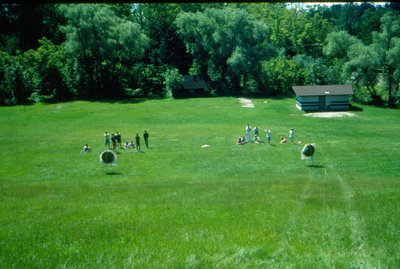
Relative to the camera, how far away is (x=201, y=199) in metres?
22.2

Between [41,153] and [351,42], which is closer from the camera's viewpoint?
[41,153]

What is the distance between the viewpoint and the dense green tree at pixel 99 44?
74.9 meters

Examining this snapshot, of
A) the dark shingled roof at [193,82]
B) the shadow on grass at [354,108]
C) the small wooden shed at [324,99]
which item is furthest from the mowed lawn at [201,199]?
the dark shingled roof at [193,82]

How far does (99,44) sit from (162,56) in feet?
62.8

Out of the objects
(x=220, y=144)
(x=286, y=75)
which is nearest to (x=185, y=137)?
(x=220, y=144)

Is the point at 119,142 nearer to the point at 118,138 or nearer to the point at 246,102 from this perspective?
the point at 118,138

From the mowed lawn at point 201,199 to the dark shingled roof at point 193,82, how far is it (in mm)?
29745

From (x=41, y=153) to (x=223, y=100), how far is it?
139 ft

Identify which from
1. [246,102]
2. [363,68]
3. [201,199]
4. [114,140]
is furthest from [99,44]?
[201,199]

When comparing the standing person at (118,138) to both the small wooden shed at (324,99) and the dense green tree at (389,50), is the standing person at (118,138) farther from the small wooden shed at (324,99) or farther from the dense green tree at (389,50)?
the dense green tree at (389,50)

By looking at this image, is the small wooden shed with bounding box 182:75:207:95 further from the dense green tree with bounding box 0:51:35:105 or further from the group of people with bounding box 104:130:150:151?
the group of people with bounding box 104:130:150:151

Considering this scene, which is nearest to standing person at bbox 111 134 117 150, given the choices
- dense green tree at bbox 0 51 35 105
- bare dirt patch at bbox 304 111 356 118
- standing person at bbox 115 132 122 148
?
standing person at bbox 115 132 122 148

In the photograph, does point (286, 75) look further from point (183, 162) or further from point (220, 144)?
point (183, 162)

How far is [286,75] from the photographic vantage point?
84.4 metres
